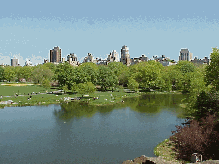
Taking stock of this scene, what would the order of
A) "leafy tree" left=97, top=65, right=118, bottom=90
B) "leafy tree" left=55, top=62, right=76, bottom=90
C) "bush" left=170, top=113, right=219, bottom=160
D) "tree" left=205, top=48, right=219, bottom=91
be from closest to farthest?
1. "bush" left=170, top=113, right=219, bottom=160
2. "tree" left=205, top=48, right=219, bottom=91
3. "leafy tree" left=55, top=62, right=76, bottom=90
4. "leafy tree" left=97, top=65, right=118, bottom=90

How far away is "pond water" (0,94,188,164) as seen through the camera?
56.6ft

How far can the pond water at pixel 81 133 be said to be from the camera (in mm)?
17261

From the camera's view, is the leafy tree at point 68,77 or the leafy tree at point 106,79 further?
the leafy tree at point 106,79

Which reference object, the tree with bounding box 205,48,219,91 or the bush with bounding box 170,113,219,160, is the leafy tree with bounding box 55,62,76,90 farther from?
the bush with bounding box 170,113,219,160

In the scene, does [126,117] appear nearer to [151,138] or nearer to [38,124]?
[151,138]

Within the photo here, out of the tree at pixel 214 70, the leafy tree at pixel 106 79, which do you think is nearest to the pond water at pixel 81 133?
the tree at pixel 214 70

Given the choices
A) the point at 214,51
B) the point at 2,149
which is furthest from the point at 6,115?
→ the point at 214,51

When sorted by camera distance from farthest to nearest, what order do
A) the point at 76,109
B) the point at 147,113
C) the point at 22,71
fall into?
the point at 22,71 < the point at 76,109 < the point at 147,113

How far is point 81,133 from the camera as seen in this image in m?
22.5

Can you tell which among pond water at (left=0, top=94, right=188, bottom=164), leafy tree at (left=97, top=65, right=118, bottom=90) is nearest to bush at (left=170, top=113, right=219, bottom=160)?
pond water at (left=0, top=94, right=188, bottom=164)

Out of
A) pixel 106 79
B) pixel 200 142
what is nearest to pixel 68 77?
pixel 106 79

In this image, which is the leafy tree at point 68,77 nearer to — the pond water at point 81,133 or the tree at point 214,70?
the pond water at point 81,133

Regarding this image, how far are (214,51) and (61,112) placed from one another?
2217 cm

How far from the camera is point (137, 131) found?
75.7ft
